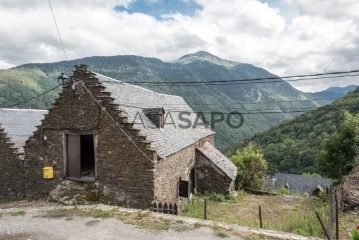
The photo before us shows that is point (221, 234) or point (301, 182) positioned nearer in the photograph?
point (221, 234)

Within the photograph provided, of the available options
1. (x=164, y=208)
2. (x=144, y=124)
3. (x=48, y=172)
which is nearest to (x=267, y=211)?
(x=164, y=208)

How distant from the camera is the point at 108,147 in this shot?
13.4 meters

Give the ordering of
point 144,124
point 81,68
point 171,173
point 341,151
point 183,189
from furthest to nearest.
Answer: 1. point 341,151
2. point 183,189
3. point 144,124
4. point 171,173
5. point 81,68

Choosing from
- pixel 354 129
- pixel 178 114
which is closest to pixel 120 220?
pixel 178 114

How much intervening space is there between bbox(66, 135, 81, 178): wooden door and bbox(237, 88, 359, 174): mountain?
206ft

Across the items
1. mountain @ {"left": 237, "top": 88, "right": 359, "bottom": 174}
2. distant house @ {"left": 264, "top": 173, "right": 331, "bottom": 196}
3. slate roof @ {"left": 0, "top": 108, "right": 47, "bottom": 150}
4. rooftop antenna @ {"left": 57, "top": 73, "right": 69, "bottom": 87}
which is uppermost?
rooftop antenna @ {"left": 57, "top": 73, "right": 69, "bottom": 87}

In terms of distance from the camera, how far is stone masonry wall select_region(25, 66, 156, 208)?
12703mm

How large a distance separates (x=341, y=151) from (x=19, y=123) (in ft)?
84.9

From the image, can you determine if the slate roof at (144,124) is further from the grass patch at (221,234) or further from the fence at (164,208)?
the grass patch at (221,234)

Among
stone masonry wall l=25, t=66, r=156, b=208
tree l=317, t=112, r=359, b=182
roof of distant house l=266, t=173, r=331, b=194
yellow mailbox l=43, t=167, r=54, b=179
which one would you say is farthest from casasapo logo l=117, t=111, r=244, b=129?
roof of distant house l=266, t=173, r=331, b=194

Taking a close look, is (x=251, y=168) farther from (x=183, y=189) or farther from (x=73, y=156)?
(x=73, y=156)

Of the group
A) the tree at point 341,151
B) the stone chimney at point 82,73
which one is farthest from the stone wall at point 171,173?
the tree at point 341,151

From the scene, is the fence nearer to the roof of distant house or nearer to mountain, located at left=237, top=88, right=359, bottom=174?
the roof of distant house

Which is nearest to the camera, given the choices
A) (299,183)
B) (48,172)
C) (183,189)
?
(48,172)
